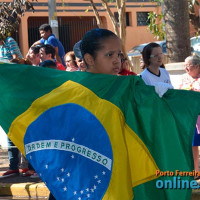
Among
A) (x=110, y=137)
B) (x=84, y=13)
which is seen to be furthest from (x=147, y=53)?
(x=84, y=13)

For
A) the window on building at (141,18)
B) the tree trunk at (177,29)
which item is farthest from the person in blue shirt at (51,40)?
the window on building at (141,18)

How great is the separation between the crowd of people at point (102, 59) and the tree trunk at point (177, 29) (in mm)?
2539

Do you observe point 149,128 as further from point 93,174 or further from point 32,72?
point 32,72

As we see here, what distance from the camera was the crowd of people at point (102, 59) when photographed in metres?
4.27

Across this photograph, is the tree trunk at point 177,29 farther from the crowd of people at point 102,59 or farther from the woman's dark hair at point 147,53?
the woman's dark hair at point 147,53

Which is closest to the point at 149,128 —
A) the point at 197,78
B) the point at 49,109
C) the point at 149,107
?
the point at 149,107

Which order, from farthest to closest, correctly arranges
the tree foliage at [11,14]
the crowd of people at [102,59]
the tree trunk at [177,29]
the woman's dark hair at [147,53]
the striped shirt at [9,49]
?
the tree trunk at [177,29]
the tree foliage at [11,14]
the striped shirt at [9,49]
the woman's dark hair at [147,53]
the crowd of people at [102,59]

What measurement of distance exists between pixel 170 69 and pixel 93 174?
7.08m

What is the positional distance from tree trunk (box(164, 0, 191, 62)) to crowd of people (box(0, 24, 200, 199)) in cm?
254

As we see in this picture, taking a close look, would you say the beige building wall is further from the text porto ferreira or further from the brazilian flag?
the text porto ferreira

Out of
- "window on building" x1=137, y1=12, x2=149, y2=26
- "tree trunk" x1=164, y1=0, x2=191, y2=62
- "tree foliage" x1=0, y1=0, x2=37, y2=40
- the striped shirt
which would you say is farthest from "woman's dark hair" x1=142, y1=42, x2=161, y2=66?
"window on building" x1=137, y1=12, x2=149, y2=26

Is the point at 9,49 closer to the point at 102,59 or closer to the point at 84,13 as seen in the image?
the point at 102,59

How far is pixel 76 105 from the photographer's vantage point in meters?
4.13

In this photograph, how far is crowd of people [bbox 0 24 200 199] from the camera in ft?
14.0
